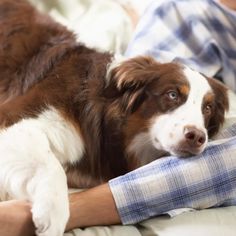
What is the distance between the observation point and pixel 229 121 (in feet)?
5.09

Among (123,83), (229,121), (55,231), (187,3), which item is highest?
(187,3)

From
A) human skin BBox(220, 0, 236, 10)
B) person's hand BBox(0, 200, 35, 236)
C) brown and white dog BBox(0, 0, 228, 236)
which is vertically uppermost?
human skin BBox(220, 0, 236, 10)

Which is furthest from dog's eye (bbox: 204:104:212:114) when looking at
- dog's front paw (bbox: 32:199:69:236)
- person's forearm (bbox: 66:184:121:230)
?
dog's front paw (bbox: 32:199:69:236)

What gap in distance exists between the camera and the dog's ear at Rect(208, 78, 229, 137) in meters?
1.44

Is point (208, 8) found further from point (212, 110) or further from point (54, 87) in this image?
point (54, 87)

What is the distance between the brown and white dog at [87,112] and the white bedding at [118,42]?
0.55ft

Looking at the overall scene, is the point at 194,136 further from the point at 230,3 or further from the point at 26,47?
the point at 230,3

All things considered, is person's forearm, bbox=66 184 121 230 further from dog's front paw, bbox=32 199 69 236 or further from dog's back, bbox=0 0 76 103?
dog's back, bbox=0 0 76 103

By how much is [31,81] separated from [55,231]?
0.46 m

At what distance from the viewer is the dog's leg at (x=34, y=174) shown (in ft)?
3.62

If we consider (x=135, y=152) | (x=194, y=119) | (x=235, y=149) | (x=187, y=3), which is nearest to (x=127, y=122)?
(x=135, y=152)

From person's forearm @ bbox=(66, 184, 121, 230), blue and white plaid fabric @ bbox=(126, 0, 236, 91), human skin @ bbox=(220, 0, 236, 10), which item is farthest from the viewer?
human skin @ bbox=(220, 0, 236, 10)

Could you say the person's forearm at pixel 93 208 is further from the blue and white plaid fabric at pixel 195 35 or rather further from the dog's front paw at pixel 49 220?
the blue and white plaid fabric at pixel 195 35

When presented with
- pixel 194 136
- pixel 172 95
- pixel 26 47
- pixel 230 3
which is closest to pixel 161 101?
pixel 172 95
